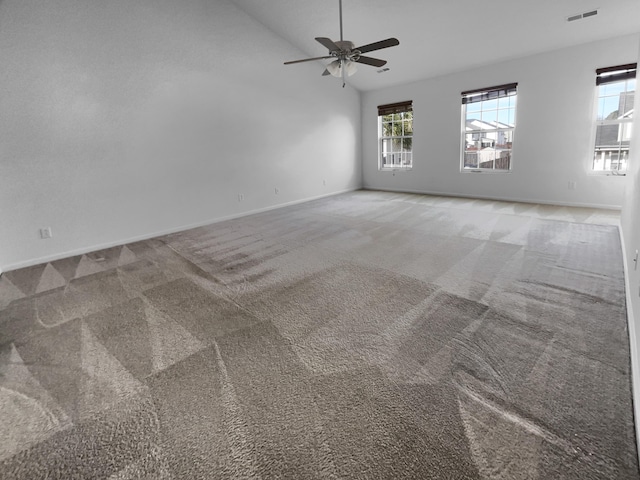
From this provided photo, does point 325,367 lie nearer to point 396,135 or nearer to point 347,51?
point 347,51

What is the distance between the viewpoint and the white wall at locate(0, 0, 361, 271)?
146 inches

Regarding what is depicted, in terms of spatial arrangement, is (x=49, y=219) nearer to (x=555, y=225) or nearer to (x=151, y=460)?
(x=151, y=460)

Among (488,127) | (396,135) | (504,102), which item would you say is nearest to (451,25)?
(504,102)

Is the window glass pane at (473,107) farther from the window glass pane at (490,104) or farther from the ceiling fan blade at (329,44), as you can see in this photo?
the ceiling fan blade at (329,44)

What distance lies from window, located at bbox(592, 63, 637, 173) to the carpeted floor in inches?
103

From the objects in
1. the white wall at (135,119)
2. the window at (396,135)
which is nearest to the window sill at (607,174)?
the window at (396,135)

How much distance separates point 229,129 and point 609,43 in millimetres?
6157

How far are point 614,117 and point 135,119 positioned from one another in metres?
7.32

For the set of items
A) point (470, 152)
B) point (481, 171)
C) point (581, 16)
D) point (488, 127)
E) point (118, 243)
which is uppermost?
point (581, 16)

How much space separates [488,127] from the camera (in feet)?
21.2

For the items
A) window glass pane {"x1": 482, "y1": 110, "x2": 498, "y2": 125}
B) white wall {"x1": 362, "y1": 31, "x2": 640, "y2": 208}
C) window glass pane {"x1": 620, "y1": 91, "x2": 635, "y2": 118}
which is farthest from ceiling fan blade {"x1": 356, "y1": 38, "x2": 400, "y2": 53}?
window glass pane {"x1": 620, "y1": 91, "x2": 635, "y2": 118}

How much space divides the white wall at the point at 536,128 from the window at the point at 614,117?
0.39 ft

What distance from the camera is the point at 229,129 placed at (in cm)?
563

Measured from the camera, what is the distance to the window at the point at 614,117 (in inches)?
195
